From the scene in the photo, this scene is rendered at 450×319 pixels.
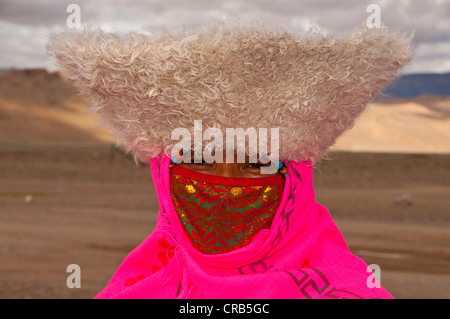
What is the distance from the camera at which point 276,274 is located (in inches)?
88.7

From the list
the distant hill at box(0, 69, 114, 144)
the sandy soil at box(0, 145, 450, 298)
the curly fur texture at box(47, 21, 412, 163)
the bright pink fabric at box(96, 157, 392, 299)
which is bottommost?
the sandy soil at box(0, 145, 450, 298)

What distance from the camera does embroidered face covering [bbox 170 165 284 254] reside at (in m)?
2.37

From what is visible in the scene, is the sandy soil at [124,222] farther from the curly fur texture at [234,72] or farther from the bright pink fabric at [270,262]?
the curly fur texture at [234,72]

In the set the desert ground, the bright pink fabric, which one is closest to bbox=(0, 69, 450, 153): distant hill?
the desert ground

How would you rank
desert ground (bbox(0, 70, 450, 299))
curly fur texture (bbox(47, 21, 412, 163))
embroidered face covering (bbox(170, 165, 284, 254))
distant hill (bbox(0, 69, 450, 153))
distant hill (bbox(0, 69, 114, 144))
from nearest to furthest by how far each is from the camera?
curly fur texture (bbox(47, 21, 412, 163)) < embroidered face covering (bbox(170, 165, 284, 254)) < desert ground (bbox(0, 70, 450, 299)) < distant hill (bbox(0, 69, 450, 153)) < distant hill (bbox(0, 69, 114, 144))

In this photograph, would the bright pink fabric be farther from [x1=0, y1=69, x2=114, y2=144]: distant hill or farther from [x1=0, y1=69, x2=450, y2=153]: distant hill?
[x1=0, y1=69, x2=114, y2=144]: distant hill

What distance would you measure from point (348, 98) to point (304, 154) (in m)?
0.26

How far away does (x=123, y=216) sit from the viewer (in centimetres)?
1320

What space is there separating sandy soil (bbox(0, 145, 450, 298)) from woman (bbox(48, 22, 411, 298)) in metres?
0.44

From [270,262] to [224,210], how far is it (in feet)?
0.82

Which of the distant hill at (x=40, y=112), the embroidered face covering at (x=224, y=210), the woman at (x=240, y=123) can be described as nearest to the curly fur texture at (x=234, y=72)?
the woman at (x=240, y=123)

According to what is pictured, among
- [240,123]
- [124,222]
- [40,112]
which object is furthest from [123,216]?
[40,112]
